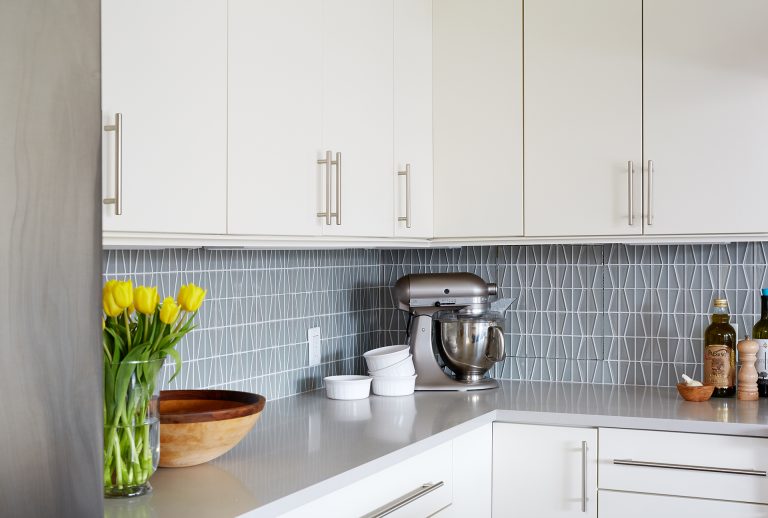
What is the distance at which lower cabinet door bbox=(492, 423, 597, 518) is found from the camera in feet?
7.92

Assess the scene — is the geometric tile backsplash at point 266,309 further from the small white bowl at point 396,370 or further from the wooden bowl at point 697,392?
the wooden bowl at point 697,392

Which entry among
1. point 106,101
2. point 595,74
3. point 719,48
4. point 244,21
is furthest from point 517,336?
point 106,101

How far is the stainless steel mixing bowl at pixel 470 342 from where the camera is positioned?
9.34ft

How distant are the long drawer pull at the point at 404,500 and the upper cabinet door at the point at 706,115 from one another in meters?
1.02

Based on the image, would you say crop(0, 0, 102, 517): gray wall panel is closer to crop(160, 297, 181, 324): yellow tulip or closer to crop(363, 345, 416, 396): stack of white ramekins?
crop(160, 297, 181, 324): yellow tulip

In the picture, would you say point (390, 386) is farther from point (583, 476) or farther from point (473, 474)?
point (583, 476)

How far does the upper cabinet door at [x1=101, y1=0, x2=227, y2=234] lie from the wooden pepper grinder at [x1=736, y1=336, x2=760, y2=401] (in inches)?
64.1

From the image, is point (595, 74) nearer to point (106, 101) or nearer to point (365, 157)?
point (365, 157)

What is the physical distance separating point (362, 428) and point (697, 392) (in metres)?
1.03

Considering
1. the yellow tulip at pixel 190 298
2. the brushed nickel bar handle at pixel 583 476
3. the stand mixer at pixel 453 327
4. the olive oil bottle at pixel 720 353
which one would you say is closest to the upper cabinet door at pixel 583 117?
the stand mixer at pixel 453 327

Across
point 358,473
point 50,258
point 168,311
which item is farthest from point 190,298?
point 50,258

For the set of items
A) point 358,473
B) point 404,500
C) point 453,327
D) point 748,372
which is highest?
point 453,327

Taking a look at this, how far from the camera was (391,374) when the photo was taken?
2.73 m

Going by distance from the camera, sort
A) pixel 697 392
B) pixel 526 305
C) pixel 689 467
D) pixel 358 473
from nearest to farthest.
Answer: pixel 358 473, pixel 689 467, pixel 697 392, pixel 526 305
